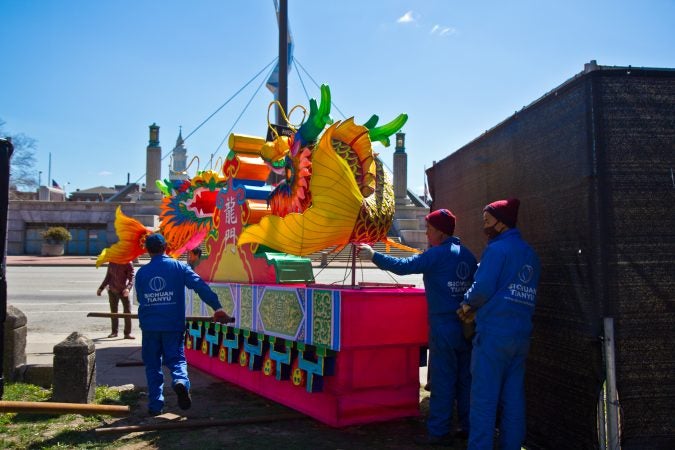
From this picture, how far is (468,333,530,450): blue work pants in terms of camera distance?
3.69 meters

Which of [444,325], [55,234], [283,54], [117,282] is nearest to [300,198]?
[444,325]

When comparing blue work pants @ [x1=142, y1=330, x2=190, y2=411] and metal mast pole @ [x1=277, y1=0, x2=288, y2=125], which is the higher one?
metal mast pole @ [x1=277, y1=0, x2=288, y2=125]

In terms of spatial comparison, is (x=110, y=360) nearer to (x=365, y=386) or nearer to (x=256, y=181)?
(x=256, y=181)

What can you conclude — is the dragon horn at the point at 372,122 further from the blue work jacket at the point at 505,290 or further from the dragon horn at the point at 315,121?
the blue work jacket at the point at 505,290

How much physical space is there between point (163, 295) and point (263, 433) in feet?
4.93

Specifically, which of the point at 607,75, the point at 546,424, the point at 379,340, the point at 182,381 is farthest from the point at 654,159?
the point at 182,381

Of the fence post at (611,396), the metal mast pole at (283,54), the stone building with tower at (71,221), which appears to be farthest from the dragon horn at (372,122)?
the stone building with tower at (71,221)

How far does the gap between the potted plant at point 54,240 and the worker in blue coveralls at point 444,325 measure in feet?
105

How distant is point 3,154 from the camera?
404cm

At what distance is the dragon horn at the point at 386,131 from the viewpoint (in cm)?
552

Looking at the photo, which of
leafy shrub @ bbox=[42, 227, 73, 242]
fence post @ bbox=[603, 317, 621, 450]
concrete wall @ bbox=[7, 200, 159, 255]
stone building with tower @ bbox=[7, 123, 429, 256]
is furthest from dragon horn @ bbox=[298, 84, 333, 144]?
concrete wall @ bbox=[7, 200, 159, 255]

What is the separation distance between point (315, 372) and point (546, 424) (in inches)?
75.1

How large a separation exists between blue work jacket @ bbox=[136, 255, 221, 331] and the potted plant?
30352mm

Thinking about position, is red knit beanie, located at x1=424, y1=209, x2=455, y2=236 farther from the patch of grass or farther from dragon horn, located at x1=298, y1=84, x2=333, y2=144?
the patch of grass
